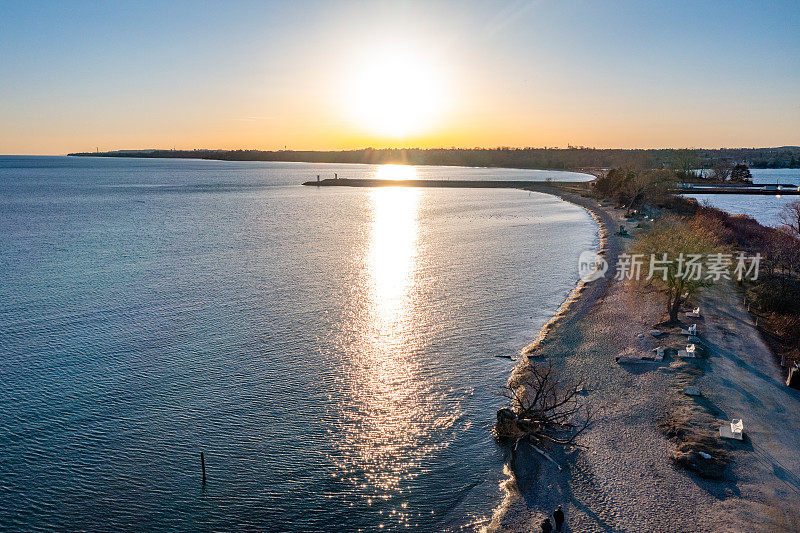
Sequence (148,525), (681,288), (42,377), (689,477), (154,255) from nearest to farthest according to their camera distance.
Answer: (148,525), (689,477), (42,377), (681,288), (154,255)

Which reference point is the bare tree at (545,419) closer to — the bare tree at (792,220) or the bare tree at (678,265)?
the bare tree at (678,265)

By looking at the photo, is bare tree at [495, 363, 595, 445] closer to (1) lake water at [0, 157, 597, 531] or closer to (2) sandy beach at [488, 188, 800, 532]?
(2) sandy beach at [488, 188, 800, 532]

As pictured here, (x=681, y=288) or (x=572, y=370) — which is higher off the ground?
(x=681, y=288)

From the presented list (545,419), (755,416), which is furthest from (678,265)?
(545,419)

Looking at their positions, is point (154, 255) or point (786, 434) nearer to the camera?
point (786, 434)

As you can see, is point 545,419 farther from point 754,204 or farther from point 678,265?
point 754,204

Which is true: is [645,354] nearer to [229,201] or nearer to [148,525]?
[148,525]

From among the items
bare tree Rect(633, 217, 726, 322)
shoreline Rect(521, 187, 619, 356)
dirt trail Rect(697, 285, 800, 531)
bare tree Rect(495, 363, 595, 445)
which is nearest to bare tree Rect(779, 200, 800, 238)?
shoreline Rect(521, 187, 619, 356)

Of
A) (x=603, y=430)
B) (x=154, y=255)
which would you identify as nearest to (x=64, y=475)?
Result: (x=603, y=430)

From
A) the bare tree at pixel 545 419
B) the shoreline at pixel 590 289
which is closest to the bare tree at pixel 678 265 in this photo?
the shoreline at pixel 590 289
